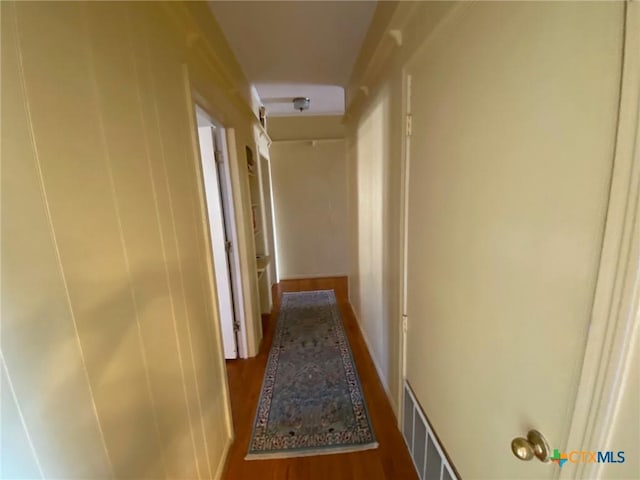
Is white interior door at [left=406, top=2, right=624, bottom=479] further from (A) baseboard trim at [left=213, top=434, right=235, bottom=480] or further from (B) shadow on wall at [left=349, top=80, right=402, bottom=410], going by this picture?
(A) baseboard trim at [left=213, top=434, right=235, bottom=480]

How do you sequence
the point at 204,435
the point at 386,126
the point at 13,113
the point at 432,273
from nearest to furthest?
the point at 13,113 < the point at 432,273 < the point at 204,435 < the point at 386,126

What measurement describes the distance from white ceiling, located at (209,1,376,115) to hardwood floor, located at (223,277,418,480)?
2.63 metres

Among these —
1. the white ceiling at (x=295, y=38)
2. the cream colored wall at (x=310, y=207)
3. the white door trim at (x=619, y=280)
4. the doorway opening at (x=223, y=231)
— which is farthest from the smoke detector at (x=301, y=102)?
the white door trim at (x=619, y=280)

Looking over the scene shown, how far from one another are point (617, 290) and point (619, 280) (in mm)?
17

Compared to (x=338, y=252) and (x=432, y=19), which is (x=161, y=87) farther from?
(x=338, y=252)

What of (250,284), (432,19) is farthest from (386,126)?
(250,284)

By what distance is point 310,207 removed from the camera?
457 cm

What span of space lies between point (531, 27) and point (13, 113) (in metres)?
1.06

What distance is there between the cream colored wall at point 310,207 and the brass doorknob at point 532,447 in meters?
3.69

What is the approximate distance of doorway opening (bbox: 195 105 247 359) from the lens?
209cm

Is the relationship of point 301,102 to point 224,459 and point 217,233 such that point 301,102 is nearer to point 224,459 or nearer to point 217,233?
point 217,233

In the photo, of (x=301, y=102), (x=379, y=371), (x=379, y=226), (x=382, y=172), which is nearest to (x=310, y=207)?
(x=301, y=102)

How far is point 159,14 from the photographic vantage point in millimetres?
1068

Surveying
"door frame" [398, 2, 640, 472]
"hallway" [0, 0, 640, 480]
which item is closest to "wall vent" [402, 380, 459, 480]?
"hallway" [0, 0, 640, 480]
